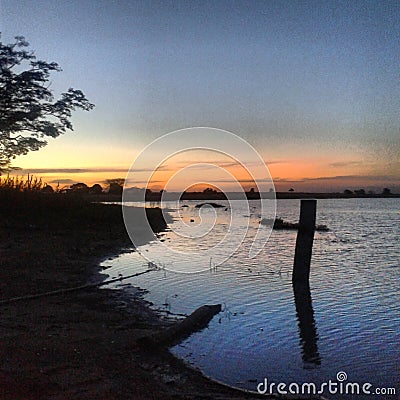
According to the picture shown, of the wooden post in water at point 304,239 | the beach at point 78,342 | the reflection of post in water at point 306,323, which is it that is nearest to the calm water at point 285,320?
the reflection of post in water at point 306,323

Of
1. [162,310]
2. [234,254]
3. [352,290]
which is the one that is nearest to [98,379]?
[162,310]

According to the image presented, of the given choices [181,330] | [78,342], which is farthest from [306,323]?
[78,342]

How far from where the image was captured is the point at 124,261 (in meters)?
19.7

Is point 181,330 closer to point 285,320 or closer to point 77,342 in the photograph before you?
point 77,342

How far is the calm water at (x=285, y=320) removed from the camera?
7867mm

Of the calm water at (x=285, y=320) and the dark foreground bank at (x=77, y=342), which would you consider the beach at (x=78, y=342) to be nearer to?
the dark foreground bank at (x=77, y=342)

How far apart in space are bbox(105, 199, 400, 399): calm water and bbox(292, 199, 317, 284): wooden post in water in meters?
0.50

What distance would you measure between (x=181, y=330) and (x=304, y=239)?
7.17 metres

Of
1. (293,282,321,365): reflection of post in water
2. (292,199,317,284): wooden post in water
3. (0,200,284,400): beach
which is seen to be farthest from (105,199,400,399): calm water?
(0,200,284,400): beach

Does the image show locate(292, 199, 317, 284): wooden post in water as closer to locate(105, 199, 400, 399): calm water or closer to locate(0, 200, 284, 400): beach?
locate(105, 199, 400, 399): calm water

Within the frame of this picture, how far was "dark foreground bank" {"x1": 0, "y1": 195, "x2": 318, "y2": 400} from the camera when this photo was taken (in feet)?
20.2

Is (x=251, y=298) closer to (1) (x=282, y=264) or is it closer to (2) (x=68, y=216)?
(1) (x=282, y=264)

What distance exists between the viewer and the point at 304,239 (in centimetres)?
1506

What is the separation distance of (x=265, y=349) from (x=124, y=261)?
11651 millimetres
